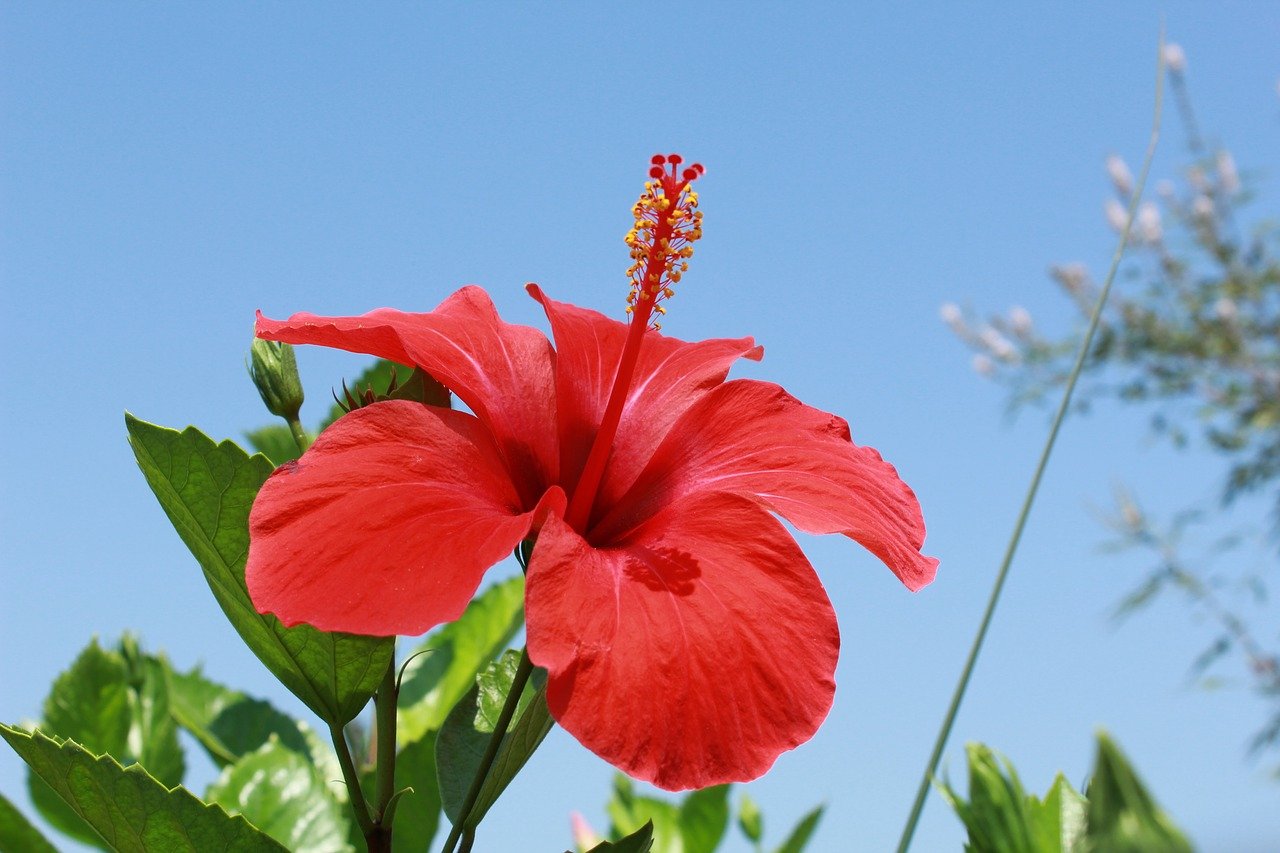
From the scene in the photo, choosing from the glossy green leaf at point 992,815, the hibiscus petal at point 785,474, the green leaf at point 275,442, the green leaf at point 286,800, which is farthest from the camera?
the green leaf at point 275,442

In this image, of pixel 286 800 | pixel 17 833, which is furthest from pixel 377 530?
pixel 17 833

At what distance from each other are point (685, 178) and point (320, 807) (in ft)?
2.63

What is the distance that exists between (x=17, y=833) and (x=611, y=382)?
2.80 ft

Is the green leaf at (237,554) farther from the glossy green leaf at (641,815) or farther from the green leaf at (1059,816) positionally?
the glossy green leaf at (641,815)

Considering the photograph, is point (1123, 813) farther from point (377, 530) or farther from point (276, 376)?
point (276, 376)

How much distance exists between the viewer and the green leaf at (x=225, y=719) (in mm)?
1588

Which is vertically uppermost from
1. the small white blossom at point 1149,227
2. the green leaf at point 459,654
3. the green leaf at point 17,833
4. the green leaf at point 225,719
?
the small white blossom at point 1149,227

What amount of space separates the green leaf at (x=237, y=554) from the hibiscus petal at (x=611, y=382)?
0.89ft

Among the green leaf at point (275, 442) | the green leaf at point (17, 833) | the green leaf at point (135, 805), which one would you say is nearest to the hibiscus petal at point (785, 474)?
the green leaf at point (135, 805)

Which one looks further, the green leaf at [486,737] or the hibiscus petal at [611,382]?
the hibiscus petal at [611,382]

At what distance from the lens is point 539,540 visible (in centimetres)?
81

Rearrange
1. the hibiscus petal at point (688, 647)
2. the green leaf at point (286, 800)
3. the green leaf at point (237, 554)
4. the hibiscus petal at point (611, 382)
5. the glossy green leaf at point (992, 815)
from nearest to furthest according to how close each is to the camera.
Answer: the glossy green leaf at point (992, 815)
the hibiscus petal at point (688, 647)
the green leaf at point (237, 554)
the hibiscus petal at point (611, 382)
the green leaf at point (286, 800)

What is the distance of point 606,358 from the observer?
3.80ft

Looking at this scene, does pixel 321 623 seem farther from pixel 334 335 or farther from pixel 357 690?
pixel 334 335
